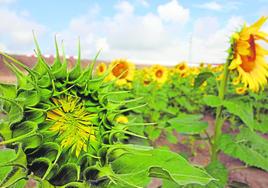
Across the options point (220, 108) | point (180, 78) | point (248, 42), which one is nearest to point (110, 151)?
point (220, 108)

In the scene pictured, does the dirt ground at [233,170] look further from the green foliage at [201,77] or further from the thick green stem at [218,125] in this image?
the green foliage at [201,77]

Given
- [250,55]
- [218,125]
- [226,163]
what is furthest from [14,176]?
[226,163]

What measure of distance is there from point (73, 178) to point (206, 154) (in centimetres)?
466

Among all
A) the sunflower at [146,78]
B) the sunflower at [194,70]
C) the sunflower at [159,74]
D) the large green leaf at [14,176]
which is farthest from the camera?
the sunflower at [194,70]

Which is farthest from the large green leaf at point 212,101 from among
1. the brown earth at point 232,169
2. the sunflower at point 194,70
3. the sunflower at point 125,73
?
the sunflower at point 194,70

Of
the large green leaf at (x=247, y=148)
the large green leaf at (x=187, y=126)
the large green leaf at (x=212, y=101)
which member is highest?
the large green leaf at (x=212, y=101)

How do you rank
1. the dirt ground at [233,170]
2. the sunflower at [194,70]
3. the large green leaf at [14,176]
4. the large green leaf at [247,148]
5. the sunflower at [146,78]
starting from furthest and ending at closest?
the sunflower at [194,70], the sunflower at [146,78], the dirt ground at [233,170], the large green leaf at [247,148], the large green leaf at [14,176]

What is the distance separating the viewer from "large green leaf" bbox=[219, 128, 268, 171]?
1.68 meters

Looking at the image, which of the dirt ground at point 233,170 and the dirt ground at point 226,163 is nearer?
the dirt ground at point 233,170

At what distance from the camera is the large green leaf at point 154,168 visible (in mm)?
590

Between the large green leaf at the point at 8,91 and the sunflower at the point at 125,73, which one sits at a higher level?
the large green leaf at the point at 8,91

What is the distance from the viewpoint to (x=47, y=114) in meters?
0.57

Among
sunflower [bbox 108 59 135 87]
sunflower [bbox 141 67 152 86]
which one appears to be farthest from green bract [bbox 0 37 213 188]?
sunflower [bbox 141 67 152 86]

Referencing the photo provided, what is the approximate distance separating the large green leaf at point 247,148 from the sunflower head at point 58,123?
1189 millimetres
